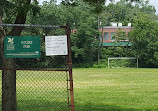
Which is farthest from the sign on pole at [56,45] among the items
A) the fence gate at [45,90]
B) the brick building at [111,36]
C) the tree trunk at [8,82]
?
the brick building at [111,36]

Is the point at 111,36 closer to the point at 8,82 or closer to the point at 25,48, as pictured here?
the point at 8,82

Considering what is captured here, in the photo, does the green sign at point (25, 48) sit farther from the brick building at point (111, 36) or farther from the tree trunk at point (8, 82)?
the brick building at point (111, 36)

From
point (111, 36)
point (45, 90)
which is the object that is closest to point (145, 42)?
point (111, 36)

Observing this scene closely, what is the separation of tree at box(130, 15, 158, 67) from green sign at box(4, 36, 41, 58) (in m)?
52.2

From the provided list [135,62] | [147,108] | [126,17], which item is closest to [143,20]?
[135,62]

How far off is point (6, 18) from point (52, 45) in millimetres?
3612

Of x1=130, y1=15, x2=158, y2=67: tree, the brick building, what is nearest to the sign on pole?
x1=130, y1=15, x2=158, y2=67: tree

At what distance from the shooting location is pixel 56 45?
249 inches

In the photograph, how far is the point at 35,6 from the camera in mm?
8211

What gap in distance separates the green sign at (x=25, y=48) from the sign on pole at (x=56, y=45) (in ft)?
0.86

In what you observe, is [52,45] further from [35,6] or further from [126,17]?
[126,17]

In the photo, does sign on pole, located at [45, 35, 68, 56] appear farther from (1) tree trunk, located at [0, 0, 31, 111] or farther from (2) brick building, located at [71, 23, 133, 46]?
(2) brick building, located at [71, 23, 133, 46]

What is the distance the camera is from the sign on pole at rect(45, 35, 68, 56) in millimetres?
6281

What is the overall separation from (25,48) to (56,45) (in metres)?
0.66
